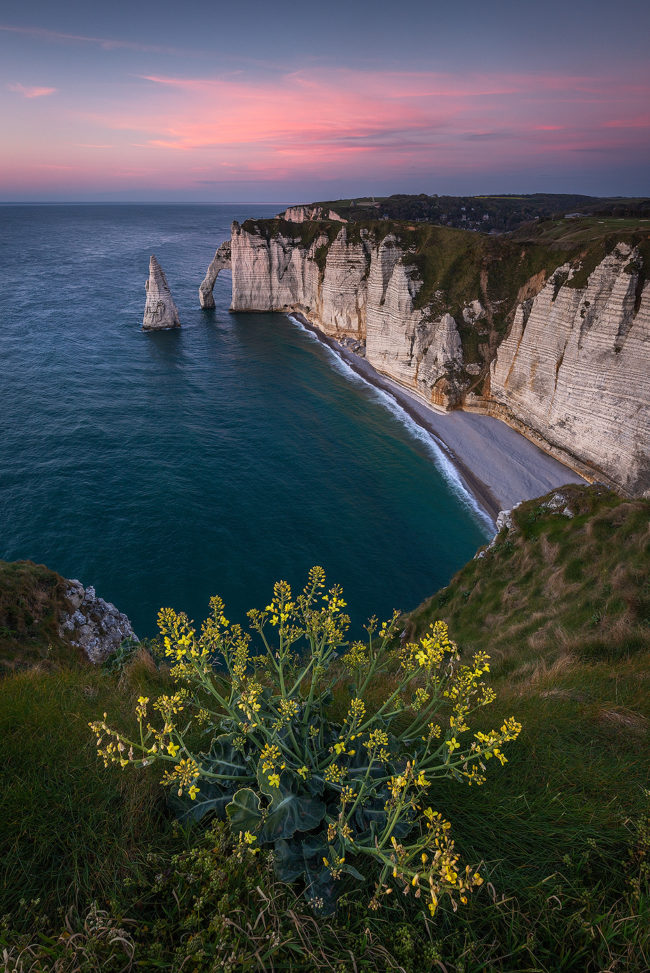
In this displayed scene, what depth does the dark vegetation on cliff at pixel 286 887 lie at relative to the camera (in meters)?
2.45

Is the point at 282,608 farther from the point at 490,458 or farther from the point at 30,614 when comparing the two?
the point at 490,458

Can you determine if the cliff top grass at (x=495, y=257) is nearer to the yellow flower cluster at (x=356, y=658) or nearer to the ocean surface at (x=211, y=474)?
the ocean surface at (x=211, y=474)

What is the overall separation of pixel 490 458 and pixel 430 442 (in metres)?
5.26

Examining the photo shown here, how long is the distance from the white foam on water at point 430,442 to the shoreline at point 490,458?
23 cm

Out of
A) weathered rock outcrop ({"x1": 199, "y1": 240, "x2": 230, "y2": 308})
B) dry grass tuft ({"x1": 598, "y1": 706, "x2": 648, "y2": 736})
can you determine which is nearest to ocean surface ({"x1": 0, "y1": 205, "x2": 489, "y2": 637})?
weathered rock outcrop ({"x1": 199, "y1": 240, "x2": 230, "y2": 308})

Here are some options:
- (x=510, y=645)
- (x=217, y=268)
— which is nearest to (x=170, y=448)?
(x=510, y=645)

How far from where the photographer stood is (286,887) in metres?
2.81

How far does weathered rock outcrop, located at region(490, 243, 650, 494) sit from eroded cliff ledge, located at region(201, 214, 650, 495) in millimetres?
75

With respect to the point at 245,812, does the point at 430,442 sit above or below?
below

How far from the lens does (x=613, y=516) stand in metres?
14.0

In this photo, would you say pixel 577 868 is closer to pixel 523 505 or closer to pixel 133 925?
pixel 133 925

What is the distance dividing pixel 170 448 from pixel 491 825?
1390 inches

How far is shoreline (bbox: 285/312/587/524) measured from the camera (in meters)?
31.7

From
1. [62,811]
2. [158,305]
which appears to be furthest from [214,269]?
[62,811]
